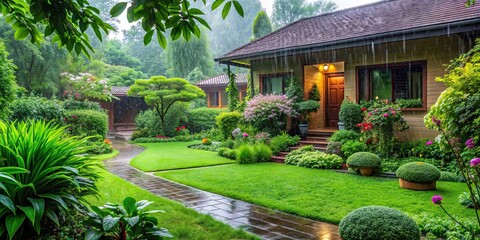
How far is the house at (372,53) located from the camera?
381 inches

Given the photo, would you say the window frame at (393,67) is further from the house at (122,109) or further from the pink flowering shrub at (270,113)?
the house at (122,109)

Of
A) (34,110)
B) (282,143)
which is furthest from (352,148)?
(34,110)

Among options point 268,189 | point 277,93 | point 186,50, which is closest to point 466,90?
point 268,189

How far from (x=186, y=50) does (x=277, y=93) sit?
23525 mm

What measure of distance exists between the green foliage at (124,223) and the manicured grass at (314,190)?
2304 mm

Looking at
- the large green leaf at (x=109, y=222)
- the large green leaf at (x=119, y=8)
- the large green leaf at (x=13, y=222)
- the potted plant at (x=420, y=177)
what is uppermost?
the large green leaf at (x=119, y=8)

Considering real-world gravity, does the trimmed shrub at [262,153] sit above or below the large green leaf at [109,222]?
below

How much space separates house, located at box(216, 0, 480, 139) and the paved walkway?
679 cm

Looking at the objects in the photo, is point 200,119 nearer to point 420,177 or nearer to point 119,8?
point 420,177

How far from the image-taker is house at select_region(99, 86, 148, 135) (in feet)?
83.6

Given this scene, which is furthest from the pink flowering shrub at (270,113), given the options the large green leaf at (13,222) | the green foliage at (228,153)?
the large green leaf at (13,222)

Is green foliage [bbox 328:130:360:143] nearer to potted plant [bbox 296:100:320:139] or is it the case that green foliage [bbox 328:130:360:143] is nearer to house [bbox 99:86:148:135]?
potted plant [bbox 296:100:320:139]

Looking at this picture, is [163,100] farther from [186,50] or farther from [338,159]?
[186,50]

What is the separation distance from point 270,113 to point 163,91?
823cm
